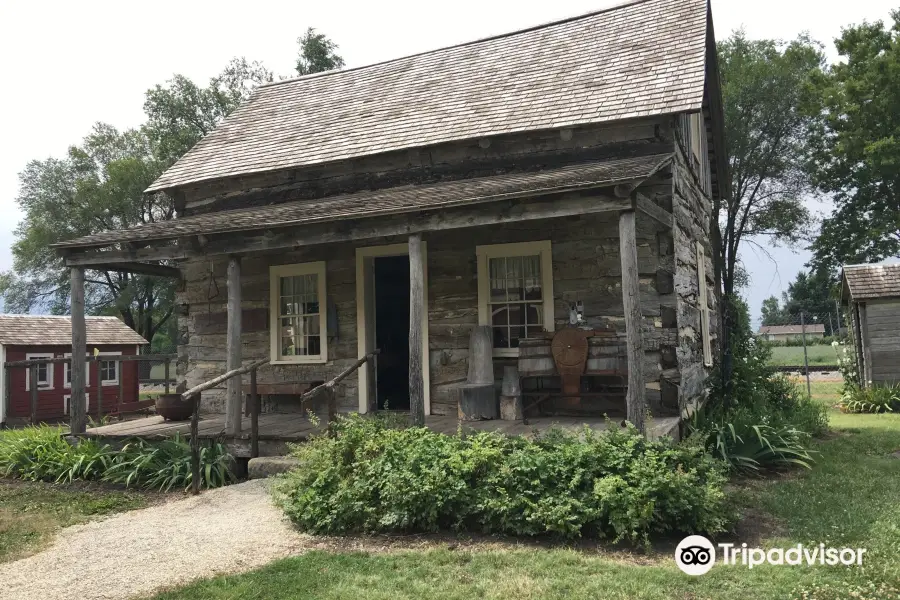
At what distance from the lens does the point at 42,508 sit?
7.32 meters

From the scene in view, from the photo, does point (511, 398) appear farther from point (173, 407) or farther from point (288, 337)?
point (173, 407)

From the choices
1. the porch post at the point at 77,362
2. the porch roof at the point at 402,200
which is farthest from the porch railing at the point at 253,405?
the porch post at the point at 77,362

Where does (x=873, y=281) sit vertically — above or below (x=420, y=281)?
above

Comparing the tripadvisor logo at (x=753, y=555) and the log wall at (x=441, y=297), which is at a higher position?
the log wall at (x=441, y=297)

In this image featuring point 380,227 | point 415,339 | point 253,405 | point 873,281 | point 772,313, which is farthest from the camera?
A: point 772,313

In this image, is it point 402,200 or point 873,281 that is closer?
point 402,200

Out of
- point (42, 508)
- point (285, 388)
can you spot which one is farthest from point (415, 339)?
point (42, 508)

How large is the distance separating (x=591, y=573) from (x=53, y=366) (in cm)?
2022

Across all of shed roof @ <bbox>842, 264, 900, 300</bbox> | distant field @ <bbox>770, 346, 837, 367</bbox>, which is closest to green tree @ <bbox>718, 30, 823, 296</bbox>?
distant field @ <bbox>770, 346, 837, 367</bbox>

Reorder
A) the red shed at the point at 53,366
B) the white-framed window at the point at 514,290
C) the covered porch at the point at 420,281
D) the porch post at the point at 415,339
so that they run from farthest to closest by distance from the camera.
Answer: the red shed at the point at 53,366 < the white-framed window at the point at 514,290 < the porch post at the point at 415,339 < the covered porch at the point at 420,281

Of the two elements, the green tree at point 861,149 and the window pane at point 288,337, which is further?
the green tree at point 861,149

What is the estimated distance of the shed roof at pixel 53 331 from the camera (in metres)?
18.9

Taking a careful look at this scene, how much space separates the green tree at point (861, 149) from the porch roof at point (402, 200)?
18916 millimetres

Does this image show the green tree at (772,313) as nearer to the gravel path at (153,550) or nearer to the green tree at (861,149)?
the green tree at (861,149)
